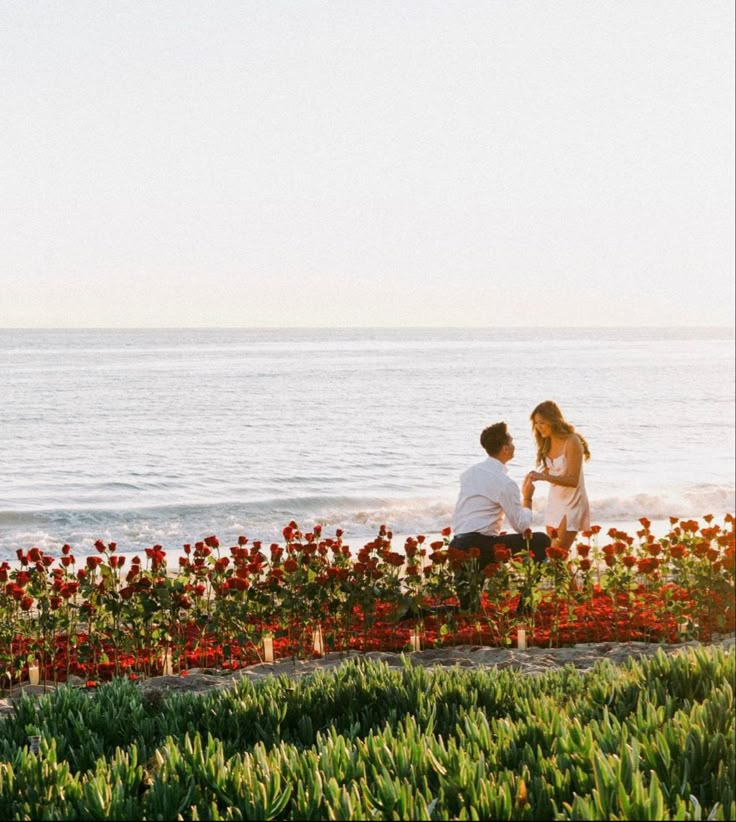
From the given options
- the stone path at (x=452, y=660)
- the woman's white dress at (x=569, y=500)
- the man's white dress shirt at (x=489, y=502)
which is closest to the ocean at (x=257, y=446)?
the stone path at (x=452, y=660)

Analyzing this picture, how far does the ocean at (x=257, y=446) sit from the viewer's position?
657 centimetres

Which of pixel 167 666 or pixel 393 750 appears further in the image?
pixel 167 666

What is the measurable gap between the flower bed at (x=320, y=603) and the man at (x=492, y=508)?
1.67 feet

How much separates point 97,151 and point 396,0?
7.51 feet

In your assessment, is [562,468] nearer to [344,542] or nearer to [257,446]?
[344,542]

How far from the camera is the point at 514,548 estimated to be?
6.25 metres

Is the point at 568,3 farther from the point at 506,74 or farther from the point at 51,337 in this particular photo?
the point at 51,337

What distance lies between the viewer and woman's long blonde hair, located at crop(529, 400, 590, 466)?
263 inches

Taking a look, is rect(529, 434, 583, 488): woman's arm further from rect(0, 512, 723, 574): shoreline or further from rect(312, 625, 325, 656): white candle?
rect(312, 625, 325, 656): white candle

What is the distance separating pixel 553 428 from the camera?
670 centimetres

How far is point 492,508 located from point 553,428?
0.78 m

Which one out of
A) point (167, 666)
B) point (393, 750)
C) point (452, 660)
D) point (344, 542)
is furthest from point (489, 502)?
point (344, 542)

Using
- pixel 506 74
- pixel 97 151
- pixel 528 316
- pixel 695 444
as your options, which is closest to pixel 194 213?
pixel 97 151

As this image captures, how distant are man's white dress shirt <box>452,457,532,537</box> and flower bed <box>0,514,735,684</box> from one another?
580 mm
